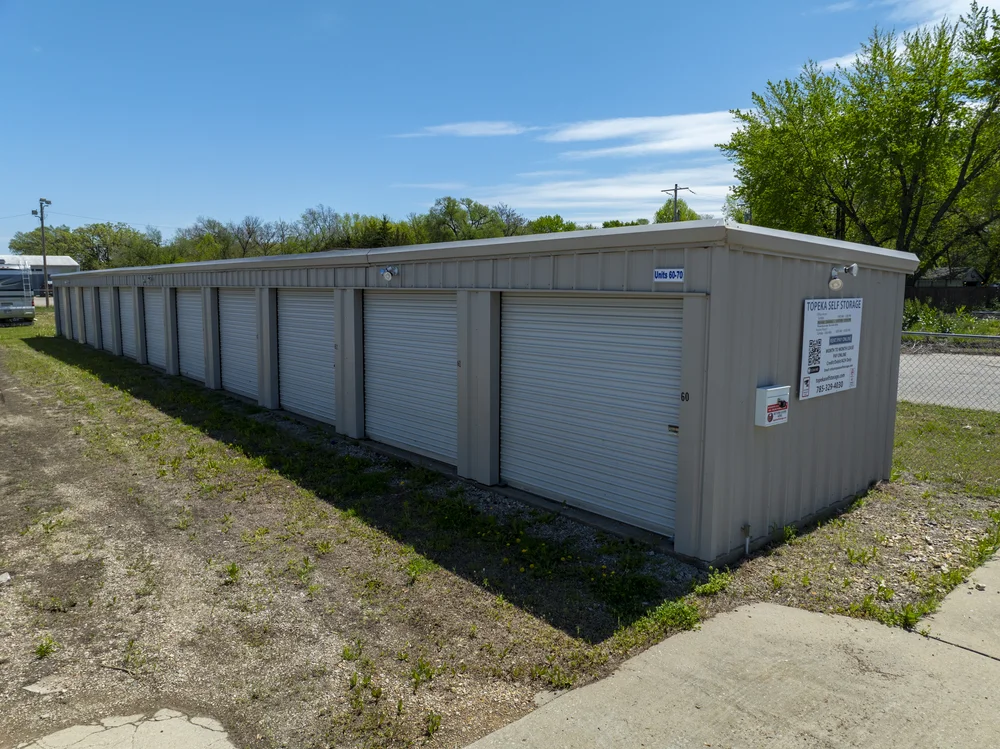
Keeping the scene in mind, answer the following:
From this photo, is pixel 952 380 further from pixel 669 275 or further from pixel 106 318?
pixel 106 318

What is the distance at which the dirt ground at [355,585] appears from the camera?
3.82 meters

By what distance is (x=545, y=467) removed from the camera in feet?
23.7

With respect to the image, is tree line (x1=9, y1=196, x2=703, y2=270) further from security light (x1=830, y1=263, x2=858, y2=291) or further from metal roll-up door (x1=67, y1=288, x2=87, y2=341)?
security light (x1=830, y1=263, x2=858, y2=291)

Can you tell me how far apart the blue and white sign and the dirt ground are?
7.59 ft

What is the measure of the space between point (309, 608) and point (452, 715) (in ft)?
5.45

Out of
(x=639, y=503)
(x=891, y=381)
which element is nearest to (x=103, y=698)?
(x=639, y=503)

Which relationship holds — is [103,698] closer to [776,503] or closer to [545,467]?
[545,467]

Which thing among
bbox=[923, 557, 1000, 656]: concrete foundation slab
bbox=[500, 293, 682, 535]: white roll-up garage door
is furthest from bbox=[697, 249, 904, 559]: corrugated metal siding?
bbox=[923, 557, 1000, 656]: concrete foundation slab

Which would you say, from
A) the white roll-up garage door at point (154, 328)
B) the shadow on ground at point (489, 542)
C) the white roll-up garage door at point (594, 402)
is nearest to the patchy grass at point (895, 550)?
the shadow on ground at point (489, 542)

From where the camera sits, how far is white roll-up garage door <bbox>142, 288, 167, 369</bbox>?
18000 mm

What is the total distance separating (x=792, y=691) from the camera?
12.5ft

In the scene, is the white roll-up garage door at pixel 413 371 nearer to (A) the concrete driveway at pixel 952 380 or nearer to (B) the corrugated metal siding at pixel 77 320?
(A) the concrete driveway at pixel 952 380

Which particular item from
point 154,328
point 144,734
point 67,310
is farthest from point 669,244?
point 67,310

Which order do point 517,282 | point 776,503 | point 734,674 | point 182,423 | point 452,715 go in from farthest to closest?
point 182,423
point 517,282
point 776,503
point 734,674
point 452,715
